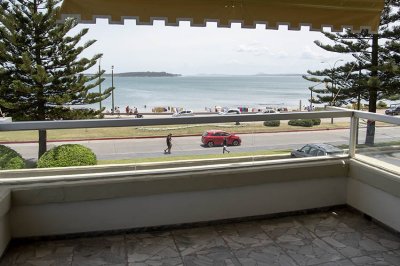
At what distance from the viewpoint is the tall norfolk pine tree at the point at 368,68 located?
15.0m

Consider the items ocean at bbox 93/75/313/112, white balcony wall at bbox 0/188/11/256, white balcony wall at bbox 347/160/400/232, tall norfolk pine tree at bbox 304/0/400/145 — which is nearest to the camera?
white balcony wall at bbox 0/188/11/256

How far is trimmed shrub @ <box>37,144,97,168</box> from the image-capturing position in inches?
102

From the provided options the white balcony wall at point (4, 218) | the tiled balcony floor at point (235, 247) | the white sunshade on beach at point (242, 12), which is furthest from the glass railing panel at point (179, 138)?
the white sunshade on beach at point (242, 12)

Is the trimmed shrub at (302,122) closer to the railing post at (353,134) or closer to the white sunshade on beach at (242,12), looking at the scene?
the railing post at (353,134)

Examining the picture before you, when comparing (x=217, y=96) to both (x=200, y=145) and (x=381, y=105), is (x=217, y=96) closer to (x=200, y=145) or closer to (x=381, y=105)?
(x=381, y=105)

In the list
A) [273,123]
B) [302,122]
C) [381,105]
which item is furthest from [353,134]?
[381,105]

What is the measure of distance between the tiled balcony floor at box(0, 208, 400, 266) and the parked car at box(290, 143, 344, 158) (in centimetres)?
52

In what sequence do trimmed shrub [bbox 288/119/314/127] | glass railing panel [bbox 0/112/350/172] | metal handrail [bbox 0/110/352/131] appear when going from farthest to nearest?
trimmed shrub [bbox 288/119/314/127], glass railing panel [bbox 0/112/350/172], metal handrail [bbox 0/110/352/131]

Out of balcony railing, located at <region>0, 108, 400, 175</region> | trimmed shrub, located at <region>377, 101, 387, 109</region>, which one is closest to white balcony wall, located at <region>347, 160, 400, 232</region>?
balcony railing, located at <region>0, 108, 400, 175</region>

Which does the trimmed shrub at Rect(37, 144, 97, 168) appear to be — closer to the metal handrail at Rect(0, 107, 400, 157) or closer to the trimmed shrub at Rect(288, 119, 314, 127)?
the metal handrail at Rect(0, 107, 400, 157)

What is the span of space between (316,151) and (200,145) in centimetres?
94

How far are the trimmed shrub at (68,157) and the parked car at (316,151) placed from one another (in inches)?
57.8

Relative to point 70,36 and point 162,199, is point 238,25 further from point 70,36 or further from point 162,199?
point 70,36

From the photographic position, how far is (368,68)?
52.2 feet
